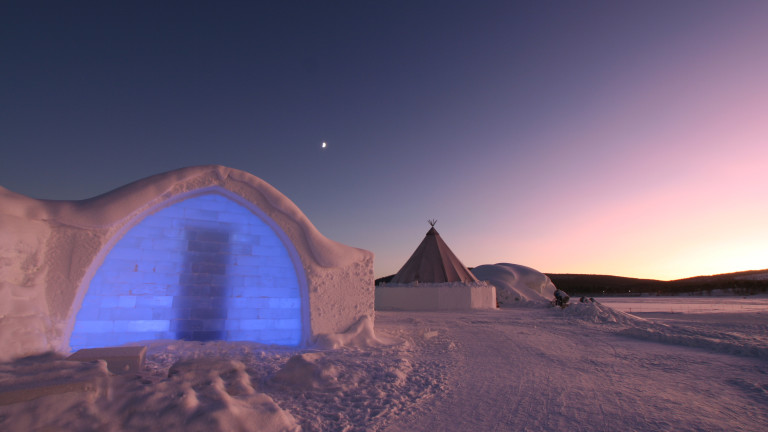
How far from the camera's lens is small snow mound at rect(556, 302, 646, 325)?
12.3 meters

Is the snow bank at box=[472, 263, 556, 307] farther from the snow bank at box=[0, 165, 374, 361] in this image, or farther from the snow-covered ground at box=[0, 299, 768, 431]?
the snow bank at box=[0, 165, 374, 361]

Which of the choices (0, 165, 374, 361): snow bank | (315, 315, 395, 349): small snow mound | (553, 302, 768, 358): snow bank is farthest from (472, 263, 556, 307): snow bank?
(0, 165, 374, 361): snow bank

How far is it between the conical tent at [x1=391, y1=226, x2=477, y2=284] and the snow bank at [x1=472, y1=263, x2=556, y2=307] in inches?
246

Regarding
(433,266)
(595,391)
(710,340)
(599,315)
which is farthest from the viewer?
(433,266)

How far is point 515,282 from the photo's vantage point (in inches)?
1126

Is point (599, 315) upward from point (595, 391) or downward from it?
downward

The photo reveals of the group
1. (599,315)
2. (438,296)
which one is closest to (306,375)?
(599,315)

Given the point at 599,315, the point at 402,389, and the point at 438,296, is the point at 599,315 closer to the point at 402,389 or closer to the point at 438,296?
the point at 438,296

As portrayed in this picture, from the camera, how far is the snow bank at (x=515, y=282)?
2677cm

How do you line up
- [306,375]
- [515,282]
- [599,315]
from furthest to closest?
[515,282]
[599,315]
[306,375]

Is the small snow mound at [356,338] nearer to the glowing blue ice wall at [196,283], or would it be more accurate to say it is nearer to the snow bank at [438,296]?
the glowing blue ice wall at [196,283]

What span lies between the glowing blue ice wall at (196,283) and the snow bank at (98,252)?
19.4 inches

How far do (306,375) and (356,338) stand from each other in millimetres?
2842

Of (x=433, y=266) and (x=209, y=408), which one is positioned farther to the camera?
(x=433, y=266)
